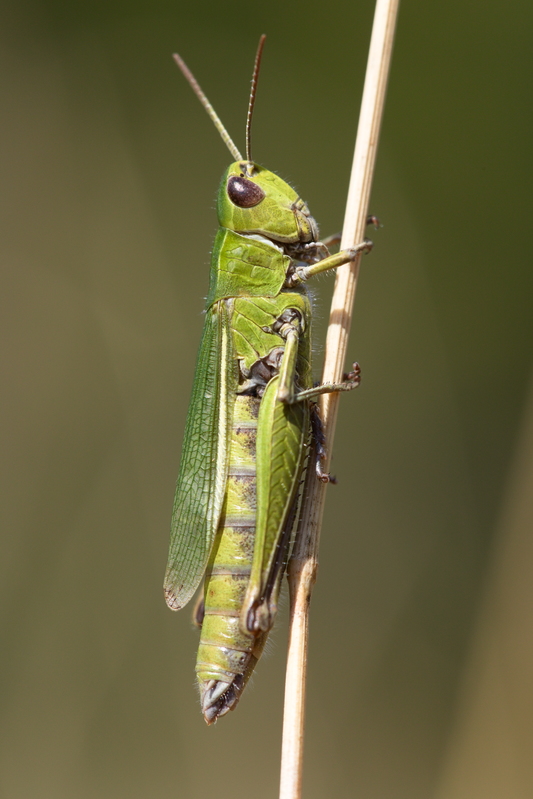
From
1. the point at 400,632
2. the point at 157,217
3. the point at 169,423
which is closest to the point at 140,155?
the point at 157,217

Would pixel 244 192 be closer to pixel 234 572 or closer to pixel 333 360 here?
pixel 333 360

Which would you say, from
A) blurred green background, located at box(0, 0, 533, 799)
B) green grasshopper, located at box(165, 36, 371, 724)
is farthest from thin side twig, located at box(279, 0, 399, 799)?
blurred green background, located at box(0, 0, 533, 799)

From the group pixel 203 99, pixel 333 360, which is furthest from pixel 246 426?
pixel 203 99

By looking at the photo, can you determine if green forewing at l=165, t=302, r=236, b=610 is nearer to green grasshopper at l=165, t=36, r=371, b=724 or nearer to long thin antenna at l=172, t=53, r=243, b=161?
green grasshopper at l=165, t=36, r=371, b=724

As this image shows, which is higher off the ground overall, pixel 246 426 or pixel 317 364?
pixel 317 364

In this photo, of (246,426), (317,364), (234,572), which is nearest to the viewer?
(234,572)

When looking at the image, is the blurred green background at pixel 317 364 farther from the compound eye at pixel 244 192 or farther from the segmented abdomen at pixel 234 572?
the segmented abdomen at pixel 234 572

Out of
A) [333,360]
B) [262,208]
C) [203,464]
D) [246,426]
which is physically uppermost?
[262,208]

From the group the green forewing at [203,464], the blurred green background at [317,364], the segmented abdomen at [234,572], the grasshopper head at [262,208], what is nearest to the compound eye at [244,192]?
the grasshopper head at [262,208]
